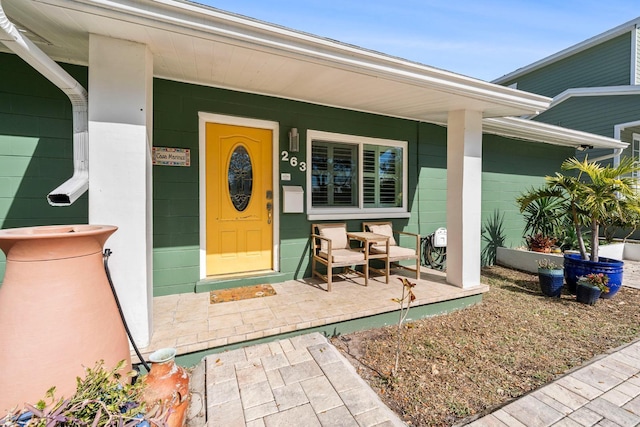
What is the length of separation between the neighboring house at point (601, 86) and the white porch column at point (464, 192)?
6.23 m

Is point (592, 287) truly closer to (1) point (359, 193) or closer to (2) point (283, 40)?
(1) point (359, 193)

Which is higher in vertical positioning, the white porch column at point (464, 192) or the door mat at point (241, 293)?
the white porch column at point (464, 192)

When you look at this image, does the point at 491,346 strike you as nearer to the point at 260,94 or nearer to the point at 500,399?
the point at 500,399

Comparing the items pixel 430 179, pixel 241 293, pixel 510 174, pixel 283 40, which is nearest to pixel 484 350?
pixel 241 293

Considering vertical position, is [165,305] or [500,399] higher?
[165,305]

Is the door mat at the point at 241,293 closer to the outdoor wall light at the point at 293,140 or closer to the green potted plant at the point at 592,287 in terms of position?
the outdoor wall light at the point at 293,140

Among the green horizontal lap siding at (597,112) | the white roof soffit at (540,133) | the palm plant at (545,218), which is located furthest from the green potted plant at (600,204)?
the green horizontal lap siding at (597,112)

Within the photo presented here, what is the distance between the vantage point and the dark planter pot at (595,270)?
3715 millimetres

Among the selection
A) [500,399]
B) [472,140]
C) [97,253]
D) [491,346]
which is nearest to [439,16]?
[472,140]

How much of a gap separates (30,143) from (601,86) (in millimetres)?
12861

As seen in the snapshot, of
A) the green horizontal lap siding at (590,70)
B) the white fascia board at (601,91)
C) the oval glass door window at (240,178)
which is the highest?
the green horizontal lap siding at (590,70)

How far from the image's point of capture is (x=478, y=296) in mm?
3637

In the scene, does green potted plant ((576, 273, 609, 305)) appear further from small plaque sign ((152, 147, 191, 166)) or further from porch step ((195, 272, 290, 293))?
small plaque sign ((152, 147, 191, 166))

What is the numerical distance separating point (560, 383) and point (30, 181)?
15.2 feet
